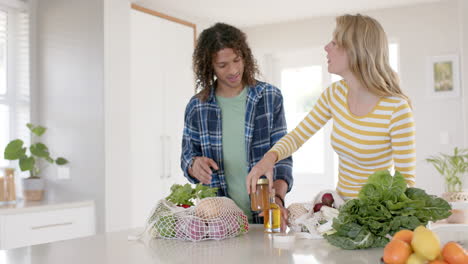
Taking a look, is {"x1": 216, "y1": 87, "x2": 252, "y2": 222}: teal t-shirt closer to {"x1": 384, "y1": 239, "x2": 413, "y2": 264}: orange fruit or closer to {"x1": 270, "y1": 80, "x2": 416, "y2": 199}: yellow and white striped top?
{"x1": 270, "y1": 80, "x2": 416, "y2": 199}: yellow and white striped top

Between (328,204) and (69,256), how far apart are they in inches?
29.7

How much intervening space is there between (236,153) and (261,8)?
3.06 m

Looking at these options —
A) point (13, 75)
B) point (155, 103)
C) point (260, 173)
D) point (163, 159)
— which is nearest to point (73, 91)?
point (13, 75)

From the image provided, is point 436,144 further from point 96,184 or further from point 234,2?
point 96,184

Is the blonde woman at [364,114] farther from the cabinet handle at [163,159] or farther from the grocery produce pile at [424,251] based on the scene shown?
the cabinet handle at [163,159]

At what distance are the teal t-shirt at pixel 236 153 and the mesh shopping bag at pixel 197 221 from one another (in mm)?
521

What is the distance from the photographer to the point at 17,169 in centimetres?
382

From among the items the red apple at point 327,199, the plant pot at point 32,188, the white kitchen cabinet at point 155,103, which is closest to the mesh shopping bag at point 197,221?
the red apple at point 327,199

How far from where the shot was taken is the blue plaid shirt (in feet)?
6.73

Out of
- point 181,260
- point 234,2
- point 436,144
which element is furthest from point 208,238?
point 436,144

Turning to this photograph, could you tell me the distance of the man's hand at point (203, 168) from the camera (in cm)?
186

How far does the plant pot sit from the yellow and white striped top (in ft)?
8.20

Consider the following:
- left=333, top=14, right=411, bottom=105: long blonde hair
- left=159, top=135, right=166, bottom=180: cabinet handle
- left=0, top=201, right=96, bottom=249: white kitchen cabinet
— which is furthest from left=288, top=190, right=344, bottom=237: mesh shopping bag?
left=159, top=135, right=166, bottom=180: cabinet handle

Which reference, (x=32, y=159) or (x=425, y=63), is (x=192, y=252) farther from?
(x=425, y=63)
